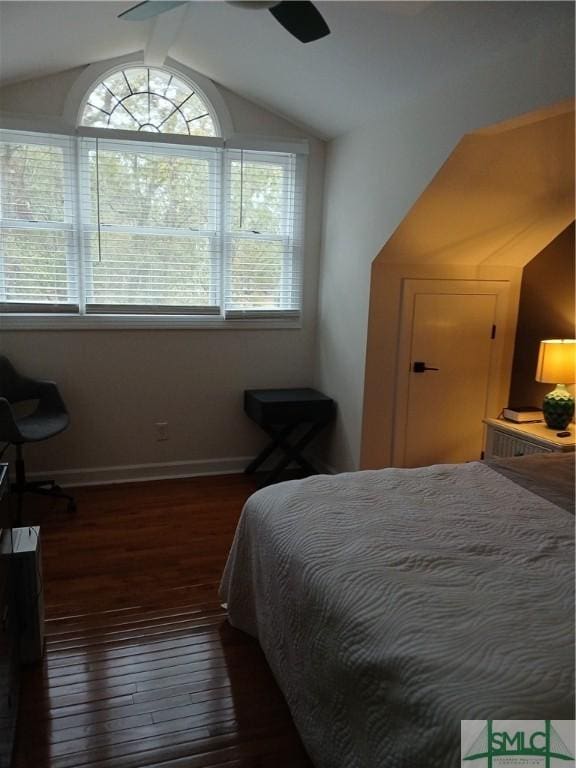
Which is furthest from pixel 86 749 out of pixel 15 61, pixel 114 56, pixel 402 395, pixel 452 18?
pixel 114 56

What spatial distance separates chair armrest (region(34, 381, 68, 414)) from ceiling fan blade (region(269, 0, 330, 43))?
2.59 metres

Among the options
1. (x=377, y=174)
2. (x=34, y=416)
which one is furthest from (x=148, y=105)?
(x=34, y=416)

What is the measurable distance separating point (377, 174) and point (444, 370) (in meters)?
1.31

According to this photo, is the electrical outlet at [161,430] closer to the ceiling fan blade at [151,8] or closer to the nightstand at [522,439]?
the nightstand at [522,439]

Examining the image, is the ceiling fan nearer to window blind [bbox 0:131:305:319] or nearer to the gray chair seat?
window blind [bbox 0:131:305:319]

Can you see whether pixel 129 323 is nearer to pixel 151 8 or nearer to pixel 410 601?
pixel 151 8

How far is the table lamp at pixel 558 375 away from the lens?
3236 millimetres

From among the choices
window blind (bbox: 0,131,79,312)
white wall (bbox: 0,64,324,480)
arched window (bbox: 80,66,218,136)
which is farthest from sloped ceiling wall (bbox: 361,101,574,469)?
window blind (bbox: 0,131,79,312)

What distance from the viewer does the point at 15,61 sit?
125 inches

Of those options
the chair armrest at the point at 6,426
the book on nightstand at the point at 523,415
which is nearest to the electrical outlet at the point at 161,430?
the chair armrest at the point at 6,426

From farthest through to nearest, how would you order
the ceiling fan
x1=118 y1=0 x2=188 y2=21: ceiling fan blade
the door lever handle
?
the door lever handle
x1=118 y1=0 x2=188 y2=21: ceiling fan blade
the ceiling fan

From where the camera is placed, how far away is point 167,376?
4109mm

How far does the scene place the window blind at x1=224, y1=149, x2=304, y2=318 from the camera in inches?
160

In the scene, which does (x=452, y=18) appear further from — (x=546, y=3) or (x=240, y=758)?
(x=240, y=758)
